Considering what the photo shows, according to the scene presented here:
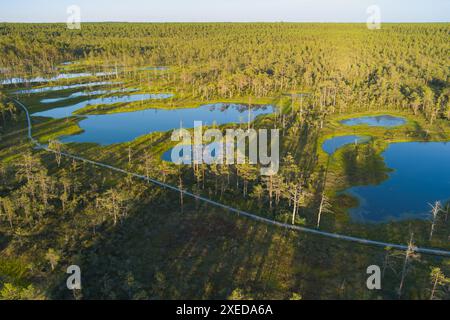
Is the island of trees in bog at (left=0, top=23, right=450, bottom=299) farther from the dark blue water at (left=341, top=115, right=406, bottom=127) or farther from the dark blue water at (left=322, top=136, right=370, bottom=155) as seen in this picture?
the dark blue water at (left=341, top=115, right=406, bottom=127)

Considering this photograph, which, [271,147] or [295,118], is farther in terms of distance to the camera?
[295,118]

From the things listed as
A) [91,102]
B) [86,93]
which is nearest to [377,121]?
[91,102]

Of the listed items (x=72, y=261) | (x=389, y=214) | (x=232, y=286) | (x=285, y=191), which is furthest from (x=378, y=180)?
(x=72, y=261)

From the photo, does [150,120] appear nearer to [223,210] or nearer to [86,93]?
[86,93]

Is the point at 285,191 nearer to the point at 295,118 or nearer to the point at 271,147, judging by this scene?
the point at 271,147

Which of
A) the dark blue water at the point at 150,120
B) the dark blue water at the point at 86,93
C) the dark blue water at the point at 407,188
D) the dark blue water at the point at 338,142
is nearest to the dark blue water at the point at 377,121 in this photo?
the dark blue water at the point at 338,142

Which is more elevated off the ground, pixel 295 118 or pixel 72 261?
pixel 295 118

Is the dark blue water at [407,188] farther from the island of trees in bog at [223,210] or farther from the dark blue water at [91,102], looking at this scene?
the dark blue water at [91,102]
